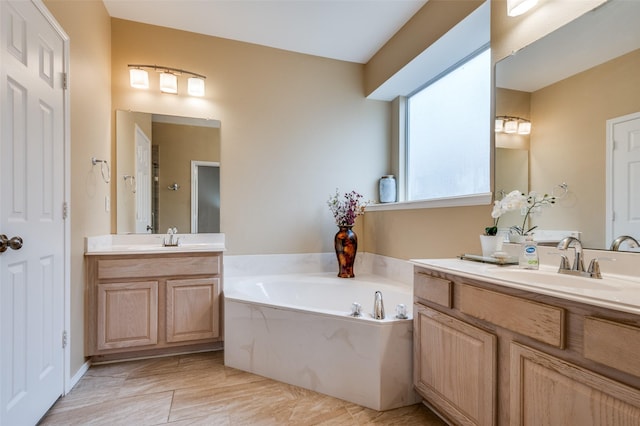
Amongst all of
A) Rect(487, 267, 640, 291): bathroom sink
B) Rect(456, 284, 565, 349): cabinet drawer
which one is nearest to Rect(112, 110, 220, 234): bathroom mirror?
Rect(456, 284, 565, 349): cabinet drawer

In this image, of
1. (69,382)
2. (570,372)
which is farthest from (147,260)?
(570,372)

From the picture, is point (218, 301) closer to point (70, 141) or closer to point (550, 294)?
point (70, 141)

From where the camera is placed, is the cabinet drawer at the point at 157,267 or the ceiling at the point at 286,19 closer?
the cabinet drawer at the point at 157,267

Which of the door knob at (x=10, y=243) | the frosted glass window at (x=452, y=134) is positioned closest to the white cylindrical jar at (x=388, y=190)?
the frosted glass window at (x=452, y=134)

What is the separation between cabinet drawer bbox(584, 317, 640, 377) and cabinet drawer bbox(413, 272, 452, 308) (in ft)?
1.95

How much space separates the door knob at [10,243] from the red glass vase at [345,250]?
7.06 ft

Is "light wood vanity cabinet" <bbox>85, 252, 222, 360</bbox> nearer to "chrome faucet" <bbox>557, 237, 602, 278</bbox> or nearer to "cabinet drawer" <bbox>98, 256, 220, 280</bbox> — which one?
"cabinet drawer" <bbox>98, 256, 220, 280</bbox>

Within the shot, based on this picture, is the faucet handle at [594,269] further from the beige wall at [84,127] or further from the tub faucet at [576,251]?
the beige wall at [84,127]

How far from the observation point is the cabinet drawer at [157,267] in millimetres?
2246

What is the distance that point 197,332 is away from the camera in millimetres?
2412

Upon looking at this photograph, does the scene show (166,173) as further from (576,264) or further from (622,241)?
(622,241)

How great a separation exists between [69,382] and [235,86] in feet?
8.36

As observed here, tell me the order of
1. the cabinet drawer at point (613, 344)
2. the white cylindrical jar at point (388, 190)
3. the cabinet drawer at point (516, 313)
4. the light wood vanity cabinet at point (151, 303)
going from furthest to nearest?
1. the white cylindrical jar at point (388, 190)
2. the light wood vanity cabinet at point (151, 303)
3. the cabinet drawer at point (516, 313)
4. the cabinet drawer at point (613, 344)

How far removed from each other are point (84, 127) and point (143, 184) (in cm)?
71
